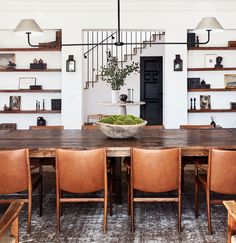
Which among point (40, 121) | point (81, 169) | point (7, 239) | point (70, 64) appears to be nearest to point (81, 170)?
point (81, 169)

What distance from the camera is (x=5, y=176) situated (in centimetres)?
328

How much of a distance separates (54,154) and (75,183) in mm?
319

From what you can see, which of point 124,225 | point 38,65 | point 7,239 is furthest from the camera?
point 38,65

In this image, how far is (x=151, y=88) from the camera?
1042cm

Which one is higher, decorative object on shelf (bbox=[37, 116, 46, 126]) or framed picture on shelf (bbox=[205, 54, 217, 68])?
framed picture on shelf (bbox=[205, 54, 217, 68])

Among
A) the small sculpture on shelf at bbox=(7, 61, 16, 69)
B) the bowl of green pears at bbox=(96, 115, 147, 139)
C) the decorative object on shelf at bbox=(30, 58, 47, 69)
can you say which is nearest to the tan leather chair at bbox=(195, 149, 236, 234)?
the bowl of green pears at bbox=(96, 115, 147, 139)

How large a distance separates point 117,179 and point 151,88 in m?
6.53

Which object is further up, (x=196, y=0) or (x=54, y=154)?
(x=196, y=0)

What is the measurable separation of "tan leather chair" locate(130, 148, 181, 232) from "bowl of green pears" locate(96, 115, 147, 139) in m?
0.58

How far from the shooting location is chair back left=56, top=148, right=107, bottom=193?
325 cm

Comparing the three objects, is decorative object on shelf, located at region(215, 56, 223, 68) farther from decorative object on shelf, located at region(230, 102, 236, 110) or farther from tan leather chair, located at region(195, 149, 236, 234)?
tan leather chair, located at region(195, 149, 236, 234)

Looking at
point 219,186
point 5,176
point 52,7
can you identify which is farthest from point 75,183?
point 52,7

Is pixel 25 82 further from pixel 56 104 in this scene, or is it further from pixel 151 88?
→ pixel 151 88

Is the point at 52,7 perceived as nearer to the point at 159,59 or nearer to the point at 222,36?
the point at 222,36
